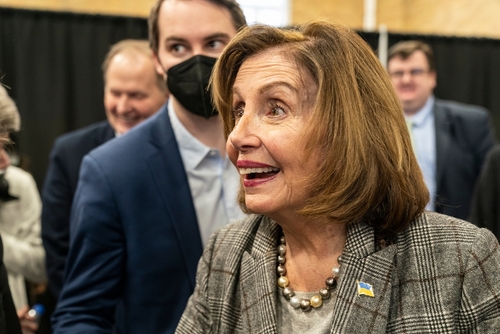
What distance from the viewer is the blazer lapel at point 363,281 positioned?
1453mm

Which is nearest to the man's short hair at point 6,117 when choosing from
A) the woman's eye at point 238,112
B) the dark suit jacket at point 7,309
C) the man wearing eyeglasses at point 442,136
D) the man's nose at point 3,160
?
the man's nose at point 3,160

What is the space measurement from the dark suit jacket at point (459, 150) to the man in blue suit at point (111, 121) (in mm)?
1960

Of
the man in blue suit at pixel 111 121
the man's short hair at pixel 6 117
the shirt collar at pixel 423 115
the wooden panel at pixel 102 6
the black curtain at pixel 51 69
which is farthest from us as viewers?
the wooden panel at pixel 102 6

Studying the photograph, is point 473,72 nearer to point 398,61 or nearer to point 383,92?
point 398,61

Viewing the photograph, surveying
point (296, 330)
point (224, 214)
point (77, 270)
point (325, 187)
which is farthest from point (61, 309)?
point (325, 187)

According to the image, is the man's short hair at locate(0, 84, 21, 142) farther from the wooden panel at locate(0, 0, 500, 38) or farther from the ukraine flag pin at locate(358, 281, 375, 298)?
the wooden panel at locate(0, 0, 500, 38)

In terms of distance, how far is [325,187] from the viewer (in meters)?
1.52

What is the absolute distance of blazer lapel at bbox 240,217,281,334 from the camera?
1.58 m

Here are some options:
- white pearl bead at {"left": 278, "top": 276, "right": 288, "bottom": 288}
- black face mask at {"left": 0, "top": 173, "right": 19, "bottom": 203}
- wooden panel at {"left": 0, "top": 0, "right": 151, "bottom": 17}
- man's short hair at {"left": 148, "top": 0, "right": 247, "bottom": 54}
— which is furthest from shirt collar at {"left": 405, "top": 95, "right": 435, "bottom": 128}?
wooden panel at {"left": 0, "top": 0, "right": 151, "bottom": 17}

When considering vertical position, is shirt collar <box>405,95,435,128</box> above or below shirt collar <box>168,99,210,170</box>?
below

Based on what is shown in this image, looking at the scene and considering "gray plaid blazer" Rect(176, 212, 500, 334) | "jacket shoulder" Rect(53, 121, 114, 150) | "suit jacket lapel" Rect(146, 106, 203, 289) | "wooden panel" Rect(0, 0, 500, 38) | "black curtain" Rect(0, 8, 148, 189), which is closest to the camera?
"gray plaid blazer" Rect(176, 212, 500, 334)

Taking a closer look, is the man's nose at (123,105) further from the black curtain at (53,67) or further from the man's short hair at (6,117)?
the black curtain at (53,67)

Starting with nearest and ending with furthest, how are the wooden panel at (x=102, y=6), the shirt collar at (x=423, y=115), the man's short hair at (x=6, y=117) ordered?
the man's short hair at (x=6, y=117)
the shirt collar at (x=423, y=115)
the wooden panel at (x=102, y=6)

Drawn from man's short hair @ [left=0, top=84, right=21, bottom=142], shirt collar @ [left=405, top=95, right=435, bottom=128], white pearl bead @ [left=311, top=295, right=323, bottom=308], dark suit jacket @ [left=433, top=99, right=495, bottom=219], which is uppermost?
man's short hair @ [left=0, top=84, right=21, bottom=142]
